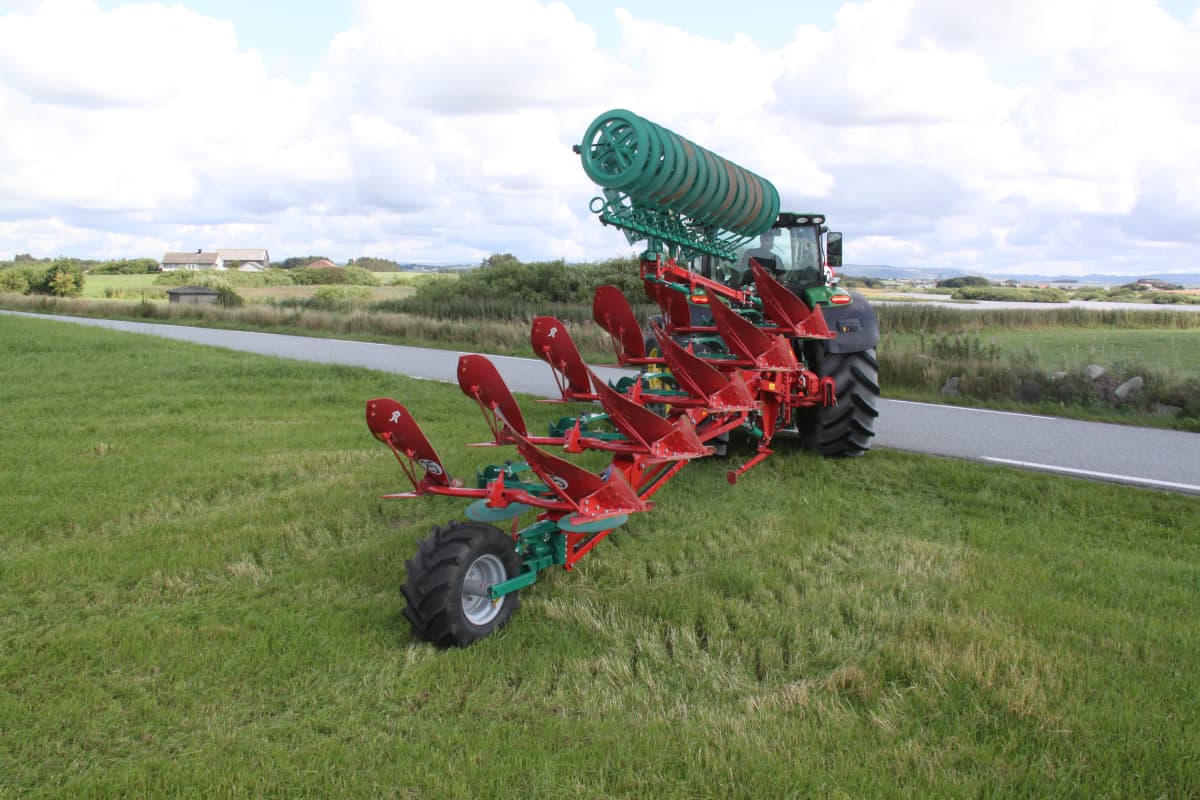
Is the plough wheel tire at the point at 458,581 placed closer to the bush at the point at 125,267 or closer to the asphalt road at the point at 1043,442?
the asphalt road at the point at 1043,442

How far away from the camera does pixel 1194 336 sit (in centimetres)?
2044

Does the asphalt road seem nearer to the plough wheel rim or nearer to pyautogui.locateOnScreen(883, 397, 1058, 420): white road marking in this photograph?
pyautogui.locateOnScreen(883, 397, 1058, 420): white road marking

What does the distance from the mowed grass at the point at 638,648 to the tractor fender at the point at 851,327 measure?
47.8 inches

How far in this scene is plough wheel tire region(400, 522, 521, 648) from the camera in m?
3.89

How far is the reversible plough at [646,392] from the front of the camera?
4121 millimetres

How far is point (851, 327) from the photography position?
25.3 ft

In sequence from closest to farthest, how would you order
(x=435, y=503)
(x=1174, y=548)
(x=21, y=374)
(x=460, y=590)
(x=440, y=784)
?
(x=440, y=784)
(x=460, y=590)
(x=1174, y=548)
(x=435, y=503)
(x=21, y=374)

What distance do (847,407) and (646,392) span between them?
85.7 inches

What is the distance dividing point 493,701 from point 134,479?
477 cm

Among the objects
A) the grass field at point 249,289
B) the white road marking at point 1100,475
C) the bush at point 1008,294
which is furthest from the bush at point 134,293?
the white road marking at point 1100,475

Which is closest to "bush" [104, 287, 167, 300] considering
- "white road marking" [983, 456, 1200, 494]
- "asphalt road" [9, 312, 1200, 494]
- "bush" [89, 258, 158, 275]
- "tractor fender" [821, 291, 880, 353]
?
"bush" [89, 258, 158, 275]

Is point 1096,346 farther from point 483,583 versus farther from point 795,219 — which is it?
point 483,583

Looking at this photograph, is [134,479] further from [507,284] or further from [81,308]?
[81,308]

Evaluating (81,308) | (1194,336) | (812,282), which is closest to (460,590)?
(812,282)
